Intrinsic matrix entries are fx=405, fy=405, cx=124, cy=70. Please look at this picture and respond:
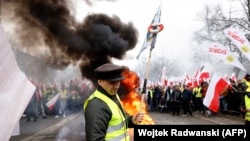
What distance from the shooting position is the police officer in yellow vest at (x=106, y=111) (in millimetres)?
2547

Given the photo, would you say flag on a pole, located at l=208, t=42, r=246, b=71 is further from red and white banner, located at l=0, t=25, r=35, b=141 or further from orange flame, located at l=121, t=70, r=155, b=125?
red and white banner, located at l=0, t=25, r=35, b=141

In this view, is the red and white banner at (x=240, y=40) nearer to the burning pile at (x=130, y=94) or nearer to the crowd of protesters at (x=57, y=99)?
the burning pile at (x=130, y=94)

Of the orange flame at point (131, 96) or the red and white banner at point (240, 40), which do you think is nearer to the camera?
the red and white banner at point (240, 40)

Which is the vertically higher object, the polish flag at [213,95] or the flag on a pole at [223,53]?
the flag on a pole at [223,53]

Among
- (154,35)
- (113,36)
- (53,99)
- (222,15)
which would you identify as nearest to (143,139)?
(154,35)

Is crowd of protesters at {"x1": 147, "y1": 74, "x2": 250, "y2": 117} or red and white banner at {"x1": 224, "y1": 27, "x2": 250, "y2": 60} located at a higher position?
red and white banner at {"x1": 224, "y1": 27, "x2": 250, "y2": 60}

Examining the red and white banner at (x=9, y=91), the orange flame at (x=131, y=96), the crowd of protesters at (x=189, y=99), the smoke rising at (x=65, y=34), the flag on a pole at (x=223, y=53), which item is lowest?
the crowd of protesters at (x=189, y=99)

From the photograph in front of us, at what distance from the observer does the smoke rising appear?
39.4ft

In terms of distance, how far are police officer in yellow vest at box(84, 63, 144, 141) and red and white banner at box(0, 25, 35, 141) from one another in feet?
1.91

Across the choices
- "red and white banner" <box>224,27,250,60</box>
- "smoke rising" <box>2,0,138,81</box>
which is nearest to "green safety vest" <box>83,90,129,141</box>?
"red and white banner" <box>224,27,250,60</box>

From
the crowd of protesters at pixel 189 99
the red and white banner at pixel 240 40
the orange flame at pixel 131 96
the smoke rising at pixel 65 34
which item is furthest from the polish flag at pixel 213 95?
the smoke rising at pixel 65 34

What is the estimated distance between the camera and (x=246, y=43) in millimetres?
10172

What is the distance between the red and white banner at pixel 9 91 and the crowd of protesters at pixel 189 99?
14.9 metres

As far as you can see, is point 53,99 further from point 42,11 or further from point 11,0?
point 11,0
